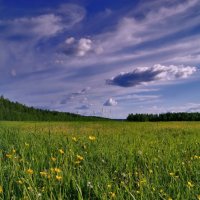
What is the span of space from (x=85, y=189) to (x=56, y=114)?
5858cm

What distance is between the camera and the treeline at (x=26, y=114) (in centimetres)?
5994

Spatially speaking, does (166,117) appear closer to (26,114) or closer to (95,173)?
(26,114)

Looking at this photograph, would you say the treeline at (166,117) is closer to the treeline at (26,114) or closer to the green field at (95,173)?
the treeline at (26,114)

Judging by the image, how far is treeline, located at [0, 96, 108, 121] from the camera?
2360 inches

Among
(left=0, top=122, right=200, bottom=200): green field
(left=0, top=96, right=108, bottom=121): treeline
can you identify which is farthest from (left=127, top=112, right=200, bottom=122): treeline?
(left=0, top=122, right=200, bottom=200): green field

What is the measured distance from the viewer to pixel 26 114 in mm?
63062

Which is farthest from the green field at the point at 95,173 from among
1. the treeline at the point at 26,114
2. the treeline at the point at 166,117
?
the treeline at the point at 26,114

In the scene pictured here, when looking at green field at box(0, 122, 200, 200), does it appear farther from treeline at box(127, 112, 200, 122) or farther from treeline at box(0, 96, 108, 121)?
treeline at box(0, 96, 108, 121)

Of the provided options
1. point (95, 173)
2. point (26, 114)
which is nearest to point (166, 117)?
point (26, 114)

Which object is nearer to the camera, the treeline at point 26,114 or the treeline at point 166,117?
the treeline at point 166,117

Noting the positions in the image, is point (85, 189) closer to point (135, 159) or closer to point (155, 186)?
point (155, 186)

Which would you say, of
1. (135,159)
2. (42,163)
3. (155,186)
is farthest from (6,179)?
(135,159)

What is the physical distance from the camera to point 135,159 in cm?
769

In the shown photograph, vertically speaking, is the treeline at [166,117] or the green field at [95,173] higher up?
the treeline at [166,117]
